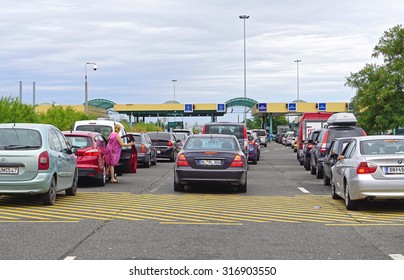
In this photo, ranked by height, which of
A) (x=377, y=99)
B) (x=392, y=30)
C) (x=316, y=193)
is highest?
(x=392, y=30)

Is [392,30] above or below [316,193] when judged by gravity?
above

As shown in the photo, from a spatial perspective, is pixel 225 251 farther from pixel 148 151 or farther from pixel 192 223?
pixel 148 151

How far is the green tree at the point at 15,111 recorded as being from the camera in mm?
31875

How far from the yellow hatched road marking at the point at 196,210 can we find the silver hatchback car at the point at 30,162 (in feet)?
1.19

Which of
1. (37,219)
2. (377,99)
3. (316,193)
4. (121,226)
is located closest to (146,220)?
(121,226)

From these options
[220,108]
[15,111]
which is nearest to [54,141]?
[15,111]

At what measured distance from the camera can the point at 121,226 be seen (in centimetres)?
1038

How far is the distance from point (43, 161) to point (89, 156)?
4.76 m

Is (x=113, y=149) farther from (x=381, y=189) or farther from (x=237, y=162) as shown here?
(x=381, y=189)

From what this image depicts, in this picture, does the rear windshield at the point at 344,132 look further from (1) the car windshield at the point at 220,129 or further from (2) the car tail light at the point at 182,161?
(2) the car tail light at the point at 182,161

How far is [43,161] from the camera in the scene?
12.8 metres

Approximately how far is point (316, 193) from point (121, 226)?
748cm

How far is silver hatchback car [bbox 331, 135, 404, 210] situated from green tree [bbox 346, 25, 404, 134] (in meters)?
20.0
